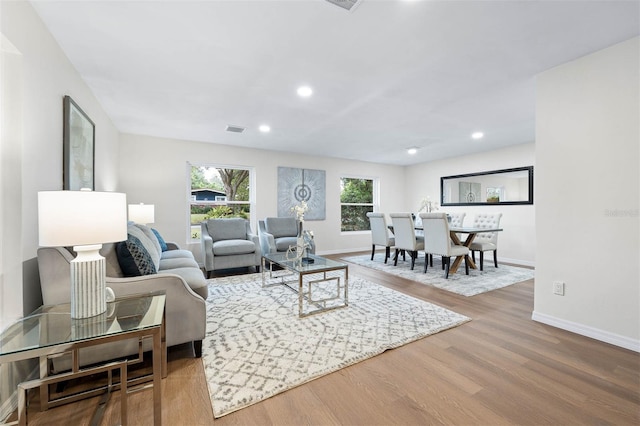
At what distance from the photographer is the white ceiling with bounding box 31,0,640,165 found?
1.74m

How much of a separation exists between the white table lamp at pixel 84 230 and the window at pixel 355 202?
5621 millimetres

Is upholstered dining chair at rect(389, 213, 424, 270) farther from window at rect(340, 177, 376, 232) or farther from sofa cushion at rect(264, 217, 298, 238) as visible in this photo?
window at rect(340, 177, 376, 232)

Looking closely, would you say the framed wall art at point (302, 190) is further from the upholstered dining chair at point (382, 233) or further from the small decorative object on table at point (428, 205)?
the small decorative object on table at point (428, 205)

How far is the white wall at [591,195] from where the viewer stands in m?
2.06

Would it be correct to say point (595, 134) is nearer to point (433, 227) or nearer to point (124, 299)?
point (433, 227)

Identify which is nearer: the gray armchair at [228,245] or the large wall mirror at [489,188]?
the gray armchair at [228,245]

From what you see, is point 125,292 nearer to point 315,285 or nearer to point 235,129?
point 315,285

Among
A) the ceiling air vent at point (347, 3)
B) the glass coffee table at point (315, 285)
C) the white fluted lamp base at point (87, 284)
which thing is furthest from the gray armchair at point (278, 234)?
the ceiling air vent at point (347, 3)

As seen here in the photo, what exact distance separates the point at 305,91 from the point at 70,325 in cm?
263

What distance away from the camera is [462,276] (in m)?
4.21

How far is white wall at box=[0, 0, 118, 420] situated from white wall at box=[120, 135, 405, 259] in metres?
2.69

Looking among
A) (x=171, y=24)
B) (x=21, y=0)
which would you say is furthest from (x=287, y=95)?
(x=21, y=0)

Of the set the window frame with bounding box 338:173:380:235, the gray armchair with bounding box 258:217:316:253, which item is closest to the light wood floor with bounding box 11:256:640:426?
the gray armchair with bounding box 258:217:316:253

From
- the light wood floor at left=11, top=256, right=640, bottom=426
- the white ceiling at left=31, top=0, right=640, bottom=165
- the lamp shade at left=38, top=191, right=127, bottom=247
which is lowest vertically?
the light wood floor at left=11, top=256, right=640, bottom=426
